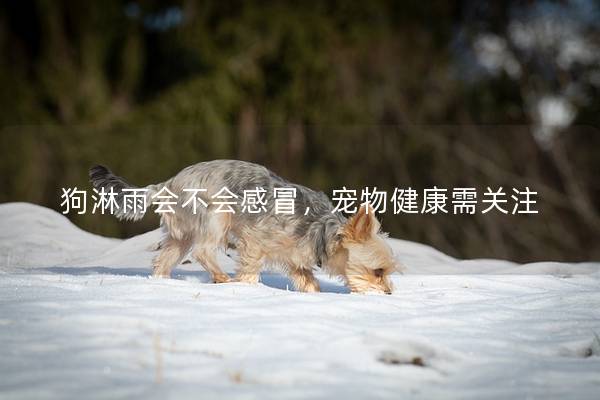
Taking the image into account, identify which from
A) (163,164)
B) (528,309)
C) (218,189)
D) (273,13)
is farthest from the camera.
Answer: (273,13)

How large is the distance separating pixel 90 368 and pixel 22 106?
1316 cm

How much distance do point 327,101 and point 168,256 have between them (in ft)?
40.1

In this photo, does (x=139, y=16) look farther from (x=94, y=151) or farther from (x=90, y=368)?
(x=90, y=368)

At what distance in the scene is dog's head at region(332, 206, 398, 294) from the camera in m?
6.26

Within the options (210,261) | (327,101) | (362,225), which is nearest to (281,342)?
(362,225)

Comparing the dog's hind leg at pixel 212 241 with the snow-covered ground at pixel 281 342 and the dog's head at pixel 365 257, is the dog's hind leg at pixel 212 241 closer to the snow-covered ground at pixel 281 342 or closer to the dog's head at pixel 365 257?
the snow-covered ground at pixel 281 342

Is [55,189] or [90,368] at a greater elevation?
[55,189]

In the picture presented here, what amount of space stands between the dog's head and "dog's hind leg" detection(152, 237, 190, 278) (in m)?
1.60

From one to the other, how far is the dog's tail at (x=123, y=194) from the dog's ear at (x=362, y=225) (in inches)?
76.0

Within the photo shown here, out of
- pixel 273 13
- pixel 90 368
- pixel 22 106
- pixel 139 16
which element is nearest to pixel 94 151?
pixel 22 106

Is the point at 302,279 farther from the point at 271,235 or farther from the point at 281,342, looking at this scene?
the point at 281,342

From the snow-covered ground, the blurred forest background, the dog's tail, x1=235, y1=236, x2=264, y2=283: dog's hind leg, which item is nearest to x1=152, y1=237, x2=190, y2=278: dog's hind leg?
the dog's tail

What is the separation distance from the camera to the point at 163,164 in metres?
15.2

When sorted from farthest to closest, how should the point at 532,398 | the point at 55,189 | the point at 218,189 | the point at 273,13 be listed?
the point at 273,13, the point at 55,189, the point at 218,189, the point at 532,398
